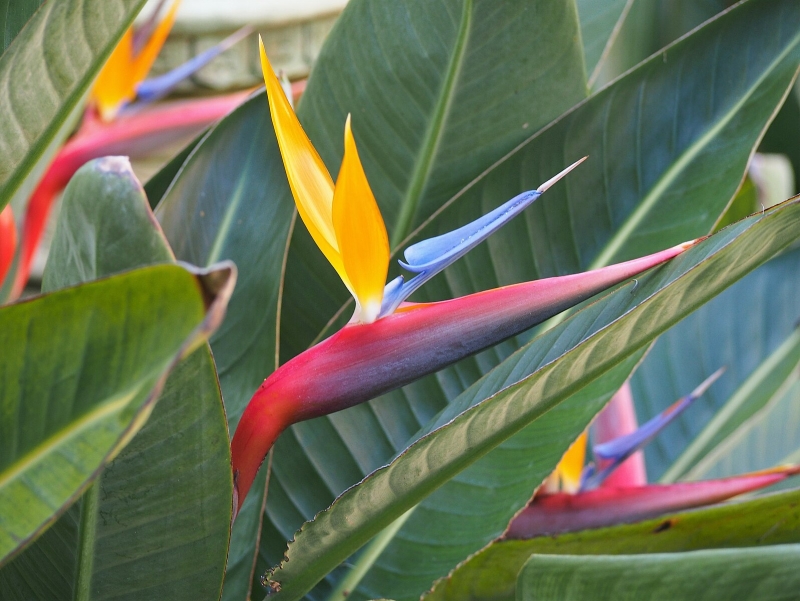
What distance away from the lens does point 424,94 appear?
59 cm

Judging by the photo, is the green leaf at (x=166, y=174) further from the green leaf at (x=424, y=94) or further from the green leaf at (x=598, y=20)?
the green leaf at (x=598, y=20)

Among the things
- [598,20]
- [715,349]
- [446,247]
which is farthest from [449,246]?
[715,349]

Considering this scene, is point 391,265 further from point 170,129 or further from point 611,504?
point 170,129

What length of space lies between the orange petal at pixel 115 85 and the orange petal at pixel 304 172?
1.74ft

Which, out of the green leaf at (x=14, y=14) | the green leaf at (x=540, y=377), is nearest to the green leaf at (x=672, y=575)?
the green leaf at (x=540, y=377)

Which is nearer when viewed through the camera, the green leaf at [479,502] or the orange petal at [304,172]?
the orange petal at [304,172]

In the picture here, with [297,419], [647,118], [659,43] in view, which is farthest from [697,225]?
[659,43]

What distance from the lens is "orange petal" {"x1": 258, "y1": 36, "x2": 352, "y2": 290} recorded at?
0.36 metres

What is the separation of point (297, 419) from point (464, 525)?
20 centimetres

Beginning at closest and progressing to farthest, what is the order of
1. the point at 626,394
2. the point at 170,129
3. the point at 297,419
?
the point at 297,419 < the point at 626,394 < the point at 170,129

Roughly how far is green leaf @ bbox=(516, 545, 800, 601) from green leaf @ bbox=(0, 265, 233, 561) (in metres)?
0.23

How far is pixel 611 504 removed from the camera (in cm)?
54

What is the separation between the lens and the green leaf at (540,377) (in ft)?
1.12

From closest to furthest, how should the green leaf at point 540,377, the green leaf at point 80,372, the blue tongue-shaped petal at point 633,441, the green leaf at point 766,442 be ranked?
the green leaf at point 80,372 → the green leaf at point 540,377 → the blue tongue-shaped petal at point 633,441 → the green leaf at point 766,442
